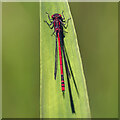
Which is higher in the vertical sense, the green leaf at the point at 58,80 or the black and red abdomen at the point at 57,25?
the black and red abdomen at the point at 57,25

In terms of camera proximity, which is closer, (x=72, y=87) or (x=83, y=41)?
(x=72, y=87)

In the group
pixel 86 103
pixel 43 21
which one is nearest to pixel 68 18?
pixel 43 21

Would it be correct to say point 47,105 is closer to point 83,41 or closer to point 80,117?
point 80,117

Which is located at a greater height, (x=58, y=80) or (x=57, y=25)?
(x=57, y=25)

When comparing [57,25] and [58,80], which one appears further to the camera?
[57,25]

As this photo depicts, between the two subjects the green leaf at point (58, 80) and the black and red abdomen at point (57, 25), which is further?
the black and red abdomen at point (57, 25)

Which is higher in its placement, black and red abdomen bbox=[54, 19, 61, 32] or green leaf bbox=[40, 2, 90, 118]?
black and red abdomen bbox=[54, 19, 61, 32]

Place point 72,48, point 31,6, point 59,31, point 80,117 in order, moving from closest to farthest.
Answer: point 80,117 → point 72,48 → point 59,31 → point 31,6

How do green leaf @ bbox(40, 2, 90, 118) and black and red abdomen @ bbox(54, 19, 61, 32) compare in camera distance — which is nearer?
green leaf @ bbox(40, 2, 90, 118)
